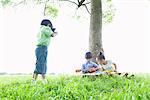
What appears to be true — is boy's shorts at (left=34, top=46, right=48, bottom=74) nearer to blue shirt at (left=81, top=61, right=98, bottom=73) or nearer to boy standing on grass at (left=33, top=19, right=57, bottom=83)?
boy standing on grass at (left=33, top=19, right=57, bottom=83)

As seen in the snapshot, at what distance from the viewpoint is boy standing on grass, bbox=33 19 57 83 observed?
8391 millimetres

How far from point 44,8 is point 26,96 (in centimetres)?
1017

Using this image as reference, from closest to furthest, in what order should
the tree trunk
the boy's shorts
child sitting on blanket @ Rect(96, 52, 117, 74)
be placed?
the boy's shorts → child sitting on blanket @ Rect(96, 52, 117, 74) → the tree trunk

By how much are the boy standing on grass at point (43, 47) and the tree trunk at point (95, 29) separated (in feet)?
12.4

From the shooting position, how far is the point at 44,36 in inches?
335

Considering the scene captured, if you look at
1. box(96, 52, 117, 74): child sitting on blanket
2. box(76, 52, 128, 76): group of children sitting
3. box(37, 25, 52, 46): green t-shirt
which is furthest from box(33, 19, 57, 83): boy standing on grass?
box(96, 52, 117, 74): child sitting on blanket

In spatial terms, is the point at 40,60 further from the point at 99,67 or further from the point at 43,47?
the point at 99,67

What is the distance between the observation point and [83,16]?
16.2 m

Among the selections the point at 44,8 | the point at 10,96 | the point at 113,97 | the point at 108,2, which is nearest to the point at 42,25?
the point at 10,96

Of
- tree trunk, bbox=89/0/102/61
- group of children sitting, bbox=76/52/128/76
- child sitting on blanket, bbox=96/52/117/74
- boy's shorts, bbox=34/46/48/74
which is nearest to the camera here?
boy's shorts, bbox=34/46/48/74

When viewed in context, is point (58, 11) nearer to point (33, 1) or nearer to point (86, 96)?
point (33, 1)

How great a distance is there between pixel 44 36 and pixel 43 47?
0.22 metres

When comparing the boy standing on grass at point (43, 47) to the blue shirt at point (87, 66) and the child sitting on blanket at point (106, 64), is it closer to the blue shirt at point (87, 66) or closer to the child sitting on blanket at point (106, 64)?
the blue shirt at point (87, 66)

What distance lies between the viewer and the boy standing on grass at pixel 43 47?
8391mm
